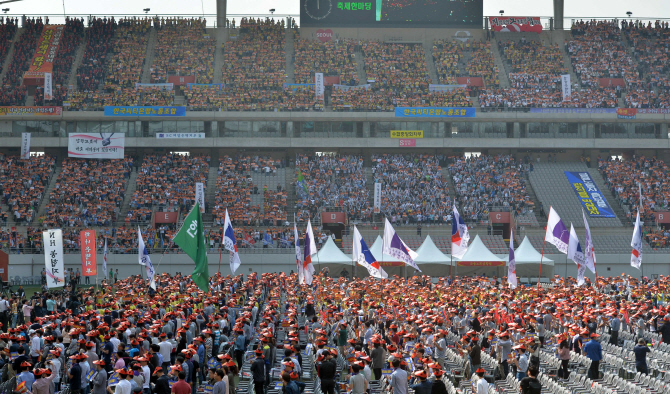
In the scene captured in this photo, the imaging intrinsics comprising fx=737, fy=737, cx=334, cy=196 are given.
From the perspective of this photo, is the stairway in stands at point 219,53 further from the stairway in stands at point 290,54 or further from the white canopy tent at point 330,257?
the white canopy tent at point 330,257

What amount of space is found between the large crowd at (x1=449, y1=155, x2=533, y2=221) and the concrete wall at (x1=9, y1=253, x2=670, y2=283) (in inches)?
277

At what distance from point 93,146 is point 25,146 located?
5.41 metres

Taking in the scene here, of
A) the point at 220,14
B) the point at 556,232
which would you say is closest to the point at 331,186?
the point at 220,14

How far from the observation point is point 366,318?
24203mm

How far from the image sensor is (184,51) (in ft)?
223

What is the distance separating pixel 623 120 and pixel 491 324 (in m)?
45.9

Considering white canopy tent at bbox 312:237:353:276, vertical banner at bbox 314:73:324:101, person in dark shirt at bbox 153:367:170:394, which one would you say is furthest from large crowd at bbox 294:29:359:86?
person in dark shirt at bbox 153:367:170:394

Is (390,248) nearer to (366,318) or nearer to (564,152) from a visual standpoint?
(366,318)

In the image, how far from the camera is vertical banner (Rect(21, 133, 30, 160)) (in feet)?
189

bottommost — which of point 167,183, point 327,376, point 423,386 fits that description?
point 327,376

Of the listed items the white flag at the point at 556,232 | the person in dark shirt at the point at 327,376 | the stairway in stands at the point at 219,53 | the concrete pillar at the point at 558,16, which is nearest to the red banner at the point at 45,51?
the stairway in stands at the point at 219,53

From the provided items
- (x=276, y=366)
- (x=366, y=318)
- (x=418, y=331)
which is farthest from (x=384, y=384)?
(x=366, y=318)

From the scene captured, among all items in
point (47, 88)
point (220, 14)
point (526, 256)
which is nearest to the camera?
point (526, 256)

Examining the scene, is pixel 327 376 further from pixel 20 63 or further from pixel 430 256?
pixel 20 63
